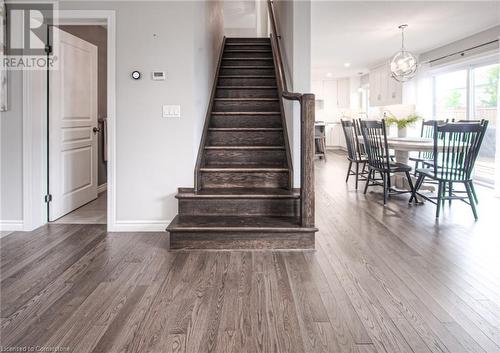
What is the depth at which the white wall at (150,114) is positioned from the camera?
3.81 metres

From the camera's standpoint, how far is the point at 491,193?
5.99 metres

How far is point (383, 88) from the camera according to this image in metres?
10.2

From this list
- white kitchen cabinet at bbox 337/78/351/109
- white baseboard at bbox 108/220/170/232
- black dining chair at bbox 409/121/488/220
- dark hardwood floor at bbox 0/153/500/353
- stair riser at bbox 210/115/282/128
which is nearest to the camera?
dark hardwood floor at bbox 0/153/500/353

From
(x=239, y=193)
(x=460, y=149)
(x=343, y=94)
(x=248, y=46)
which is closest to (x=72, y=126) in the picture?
(x=239, y=193)

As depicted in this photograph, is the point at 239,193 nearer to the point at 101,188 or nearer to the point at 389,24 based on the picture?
the point at 101,188

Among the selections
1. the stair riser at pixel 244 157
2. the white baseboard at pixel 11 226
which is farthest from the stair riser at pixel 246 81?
the white baseboard at pixel 11 226

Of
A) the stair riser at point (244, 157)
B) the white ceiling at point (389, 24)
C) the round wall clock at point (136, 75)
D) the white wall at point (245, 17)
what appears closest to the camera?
the round wall clock at point (136, 75)

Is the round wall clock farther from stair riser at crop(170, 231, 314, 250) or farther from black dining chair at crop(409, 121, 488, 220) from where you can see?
black dining chair at crop(409, 121, 488, 220)

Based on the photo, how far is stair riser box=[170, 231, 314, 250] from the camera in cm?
331

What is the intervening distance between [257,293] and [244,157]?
215 cm

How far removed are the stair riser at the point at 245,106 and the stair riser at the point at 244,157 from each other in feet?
3.05

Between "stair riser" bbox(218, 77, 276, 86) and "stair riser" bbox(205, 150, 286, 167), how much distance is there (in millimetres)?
1592

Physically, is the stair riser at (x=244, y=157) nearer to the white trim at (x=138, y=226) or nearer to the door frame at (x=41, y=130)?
the white trim at (x=138, y=226)
